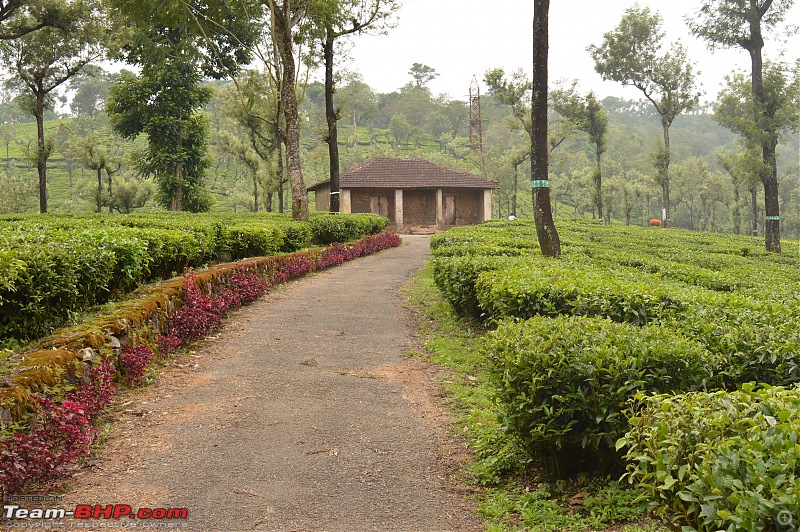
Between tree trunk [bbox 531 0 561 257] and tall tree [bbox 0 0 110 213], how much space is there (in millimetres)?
23401

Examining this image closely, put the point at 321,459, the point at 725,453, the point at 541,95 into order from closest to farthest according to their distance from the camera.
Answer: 1. the point at 725,453
2. the point at 321,459
3. the point at 541,95

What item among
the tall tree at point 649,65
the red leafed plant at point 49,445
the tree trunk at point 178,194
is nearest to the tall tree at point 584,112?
the tall tree at point 649,65

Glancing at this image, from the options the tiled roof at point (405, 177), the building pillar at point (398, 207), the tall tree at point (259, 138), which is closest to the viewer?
the tall tree at point (259, 138)

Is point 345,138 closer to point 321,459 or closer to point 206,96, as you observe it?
point 206,96

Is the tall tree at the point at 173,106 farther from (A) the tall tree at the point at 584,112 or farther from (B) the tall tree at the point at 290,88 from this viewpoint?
(A) the tall tree at the point at 584,112

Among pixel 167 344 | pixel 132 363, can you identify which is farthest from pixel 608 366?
pixel 167 344

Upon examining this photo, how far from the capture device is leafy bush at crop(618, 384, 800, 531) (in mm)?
1862

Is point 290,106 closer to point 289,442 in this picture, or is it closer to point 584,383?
point 289,442

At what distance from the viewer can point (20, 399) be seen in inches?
150

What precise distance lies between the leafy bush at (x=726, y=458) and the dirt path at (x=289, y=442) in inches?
59.6

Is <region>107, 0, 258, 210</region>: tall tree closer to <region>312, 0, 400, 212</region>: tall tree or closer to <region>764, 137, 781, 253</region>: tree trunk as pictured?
<region>312, 0, 400, 212</region>: tall tree

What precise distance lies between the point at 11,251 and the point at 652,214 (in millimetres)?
83639

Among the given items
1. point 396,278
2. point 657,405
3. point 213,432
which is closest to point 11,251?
point 213,432

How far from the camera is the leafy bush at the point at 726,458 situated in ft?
6.11
